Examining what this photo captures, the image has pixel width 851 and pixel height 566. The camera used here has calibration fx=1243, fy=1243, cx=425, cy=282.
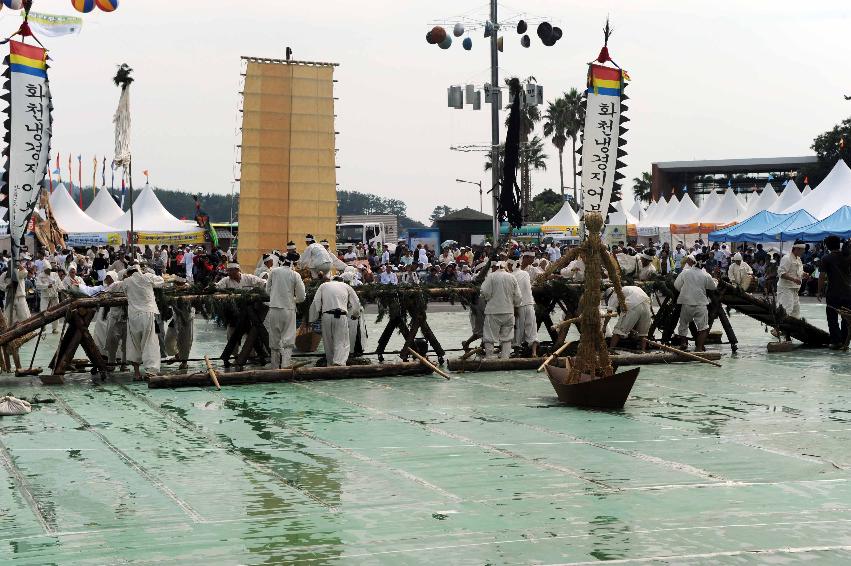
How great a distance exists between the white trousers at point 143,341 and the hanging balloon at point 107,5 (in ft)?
21.6

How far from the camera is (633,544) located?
756cm

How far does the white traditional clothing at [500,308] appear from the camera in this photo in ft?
57.9

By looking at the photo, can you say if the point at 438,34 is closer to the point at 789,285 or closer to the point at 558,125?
the point at 789,285

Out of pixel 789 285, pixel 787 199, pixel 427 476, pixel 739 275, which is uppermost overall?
pixel 787 199

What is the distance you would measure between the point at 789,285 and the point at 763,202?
24887 millimetres

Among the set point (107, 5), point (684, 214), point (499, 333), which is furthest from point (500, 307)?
point (684, 214)

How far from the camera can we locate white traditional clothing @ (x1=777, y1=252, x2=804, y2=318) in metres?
20.7

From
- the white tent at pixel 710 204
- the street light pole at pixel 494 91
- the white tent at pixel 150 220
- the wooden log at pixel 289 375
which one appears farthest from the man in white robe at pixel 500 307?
the white tent at pixel 710 204

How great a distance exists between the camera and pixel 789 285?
821 inches

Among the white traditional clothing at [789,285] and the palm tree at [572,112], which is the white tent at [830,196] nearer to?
the white traditional clothing at [789,285]

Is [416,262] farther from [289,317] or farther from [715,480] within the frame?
[715,480]

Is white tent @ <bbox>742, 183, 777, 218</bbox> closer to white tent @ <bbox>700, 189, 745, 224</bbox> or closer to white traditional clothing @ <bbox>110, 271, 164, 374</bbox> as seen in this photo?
white tent @ <bbox>700, 189, 745, 224</bbox>

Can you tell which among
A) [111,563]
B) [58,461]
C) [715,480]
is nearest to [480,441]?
[715,480]

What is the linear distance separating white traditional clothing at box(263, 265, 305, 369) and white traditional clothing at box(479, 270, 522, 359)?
8.97 feet
